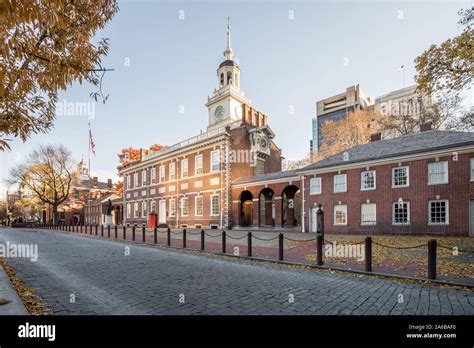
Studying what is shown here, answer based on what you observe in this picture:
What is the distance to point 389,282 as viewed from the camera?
669 centimetres

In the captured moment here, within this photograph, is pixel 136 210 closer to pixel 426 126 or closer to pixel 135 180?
pixel 135 180

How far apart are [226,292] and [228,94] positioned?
3667 centimetres

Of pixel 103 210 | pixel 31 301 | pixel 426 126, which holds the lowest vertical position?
pixel 103 210

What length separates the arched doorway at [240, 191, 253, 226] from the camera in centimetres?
3023

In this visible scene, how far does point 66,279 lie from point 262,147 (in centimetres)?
2884

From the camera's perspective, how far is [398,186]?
1859cm

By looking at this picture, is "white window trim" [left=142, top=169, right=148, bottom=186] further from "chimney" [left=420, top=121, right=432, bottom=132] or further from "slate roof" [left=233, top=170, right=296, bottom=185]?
"chimney" [left=420, top=121, right=432, bottom=132]

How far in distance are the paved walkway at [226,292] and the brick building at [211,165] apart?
21.3m

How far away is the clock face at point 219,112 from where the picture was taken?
4142 centimetres

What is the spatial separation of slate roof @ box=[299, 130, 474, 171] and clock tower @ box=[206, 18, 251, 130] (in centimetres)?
2107

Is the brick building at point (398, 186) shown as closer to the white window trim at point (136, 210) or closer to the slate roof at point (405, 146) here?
the slate roof at point (405, 146)

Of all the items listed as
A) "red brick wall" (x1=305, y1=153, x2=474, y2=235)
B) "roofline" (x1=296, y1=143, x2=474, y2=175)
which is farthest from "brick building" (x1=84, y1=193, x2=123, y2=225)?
"red brick wall" (x1=305, y1=153, x2=474, y2=235)
